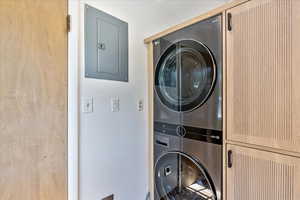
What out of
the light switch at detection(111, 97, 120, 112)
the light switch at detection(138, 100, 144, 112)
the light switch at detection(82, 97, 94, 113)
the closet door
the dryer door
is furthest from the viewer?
the light switch at detection(138, 100, 144, 112)

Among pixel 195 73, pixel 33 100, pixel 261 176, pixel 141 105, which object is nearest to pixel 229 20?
pixel 195 73

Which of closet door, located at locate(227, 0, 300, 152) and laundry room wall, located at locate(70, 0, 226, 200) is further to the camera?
laundry room wall, located at locate(70, 0, 226, 200)

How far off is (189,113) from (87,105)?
2.47 feet

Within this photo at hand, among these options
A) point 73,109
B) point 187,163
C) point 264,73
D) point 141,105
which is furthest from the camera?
point 141,105

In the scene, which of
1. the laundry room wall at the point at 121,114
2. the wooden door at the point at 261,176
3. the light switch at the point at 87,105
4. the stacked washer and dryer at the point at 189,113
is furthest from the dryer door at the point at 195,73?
the light switch at the point at 87,105

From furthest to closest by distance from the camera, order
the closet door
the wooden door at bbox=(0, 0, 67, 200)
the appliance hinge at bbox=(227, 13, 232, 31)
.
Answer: the appliance hinge at bbox=(227, 13, 232, 31) → the wooden door at bbox=(0, 0, 67, 200) → the closet door

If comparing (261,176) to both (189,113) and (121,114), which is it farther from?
(121,114)

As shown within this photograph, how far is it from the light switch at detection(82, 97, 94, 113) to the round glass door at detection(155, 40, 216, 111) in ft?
1.95

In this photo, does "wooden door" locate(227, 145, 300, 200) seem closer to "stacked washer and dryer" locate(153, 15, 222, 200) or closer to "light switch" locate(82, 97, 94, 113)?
"stacked washer and dryer" locate(153, 15, 222, 200)

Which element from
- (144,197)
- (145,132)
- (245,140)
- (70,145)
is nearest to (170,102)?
(145,132)

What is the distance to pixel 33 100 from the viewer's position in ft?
3.82

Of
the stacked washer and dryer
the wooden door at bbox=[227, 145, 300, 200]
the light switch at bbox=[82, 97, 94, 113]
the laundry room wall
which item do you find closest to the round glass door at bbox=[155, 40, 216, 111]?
the stacked washer and dryer

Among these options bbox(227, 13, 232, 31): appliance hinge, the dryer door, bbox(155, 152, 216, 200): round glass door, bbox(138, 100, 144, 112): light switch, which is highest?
bbox(227, 13, 232, 31): appliance hinge

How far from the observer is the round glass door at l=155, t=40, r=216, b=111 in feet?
4.25
